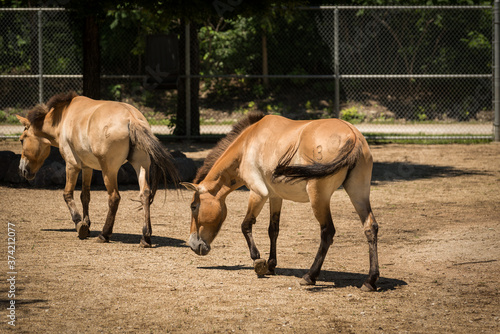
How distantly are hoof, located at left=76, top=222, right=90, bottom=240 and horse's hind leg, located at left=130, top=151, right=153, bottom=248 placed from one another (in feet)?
2.45

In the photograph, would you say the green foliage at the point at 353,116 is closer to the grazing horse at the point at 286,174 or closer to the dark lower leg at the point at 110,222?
the dark lower leg at the point at 110,222

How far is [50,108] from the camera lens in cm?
887

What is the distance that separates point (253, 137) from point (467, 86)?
73.6ft

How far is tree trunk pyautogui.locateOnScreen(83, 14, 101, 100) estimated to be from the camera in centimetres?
1439

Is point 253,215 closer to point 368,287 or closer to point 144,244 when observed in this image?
point 368,287

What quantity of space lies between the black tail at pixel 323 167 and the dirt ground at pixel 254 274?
1.07 m

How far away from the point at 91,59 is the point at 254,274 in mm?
9627

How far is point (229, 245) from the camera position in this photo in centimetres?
773

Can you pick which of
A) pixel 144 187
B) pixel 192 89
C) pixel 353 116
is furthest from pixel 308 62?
pixel 144 187

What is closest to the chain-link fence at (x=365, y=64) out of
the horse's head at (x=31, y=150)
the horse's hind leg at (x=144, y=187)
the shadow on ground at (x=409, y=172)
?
the shadow on ground at (x=409, y=172)

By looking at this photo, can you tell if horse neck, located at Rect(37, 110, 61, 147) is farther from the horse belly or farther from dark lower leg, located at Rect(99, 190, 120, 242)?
the horse belly

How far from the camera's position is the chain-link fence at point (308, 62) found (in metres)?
25.9

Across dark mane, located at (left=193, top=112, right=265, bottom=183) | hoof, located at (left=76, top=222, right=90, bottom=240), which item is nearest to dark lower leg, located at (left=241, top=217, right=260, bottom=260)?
dark mane, located at (left=193, top=112, right=265, bottom=183)

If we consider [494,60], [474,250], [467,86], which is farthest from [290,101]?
[474,250]
